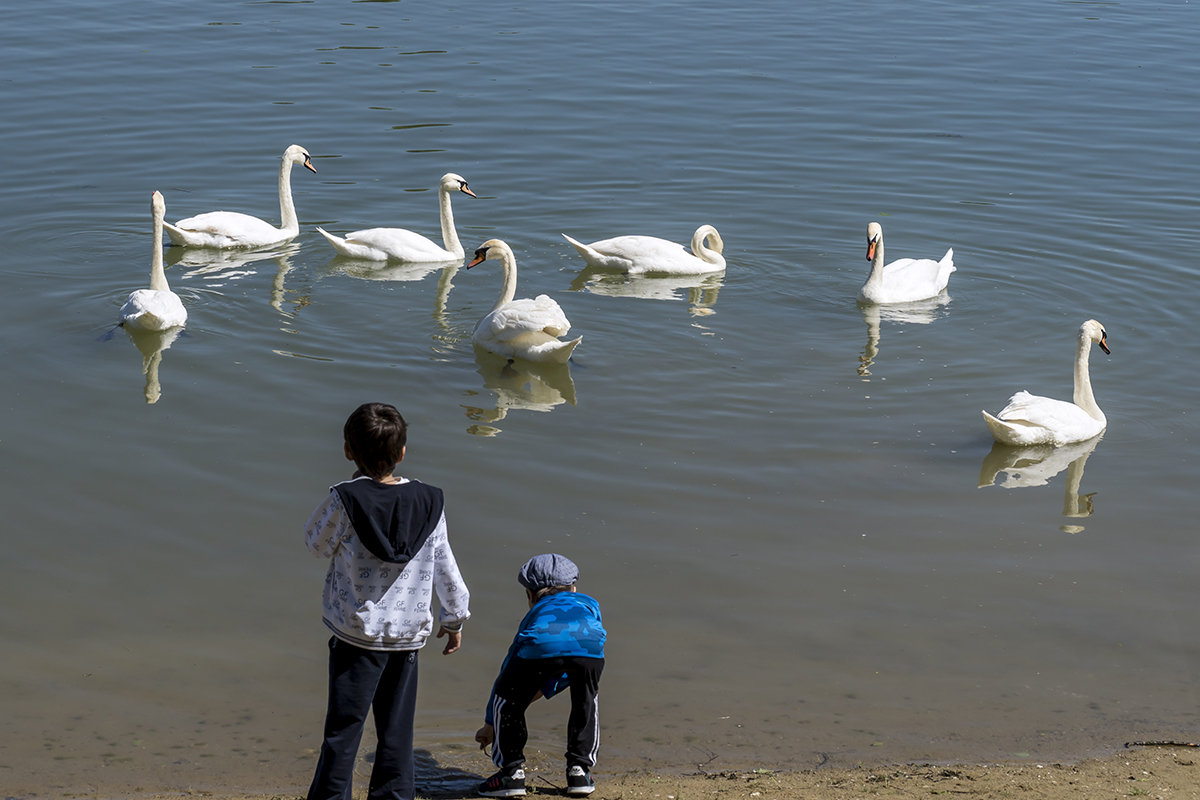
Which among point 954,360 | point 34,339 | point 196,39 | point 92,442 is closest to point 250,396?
point 92,442

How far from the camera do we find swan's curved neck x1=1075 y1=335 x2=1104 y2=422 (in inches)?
417

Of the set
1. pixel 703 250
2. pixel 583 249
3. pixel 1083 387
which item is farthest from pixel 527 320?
pixel 1083 387

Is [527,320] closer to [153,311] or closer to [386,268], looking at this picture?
[153,311]

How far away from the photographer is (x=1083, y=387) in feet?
35.1

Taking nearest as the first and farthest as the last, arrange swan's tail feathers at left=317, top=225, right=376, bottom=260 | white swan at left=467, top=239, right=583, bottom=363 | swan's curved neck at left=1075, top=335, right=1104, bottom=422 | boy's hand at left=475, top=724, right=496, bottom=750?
1. boy's hand at left=475, top=724, right=496, bottom=750
2. swan's curved neck at left=1075, top=335, right=1104, bottom=422
3. white swan at left=467, top=239, right=583, bottom=363
4. swan's tail feathers at left=317, top=225, right=376, bottom=260

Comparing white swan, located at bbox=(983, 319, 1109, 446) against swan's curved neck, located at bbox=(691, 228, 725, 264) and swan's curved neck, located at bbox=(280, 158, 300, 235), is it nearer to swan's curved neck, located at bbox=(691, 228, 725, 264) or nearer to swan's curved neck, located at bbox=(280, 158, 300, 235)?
swan's curved neck, located at bbox=(691, 228, 725, 264)

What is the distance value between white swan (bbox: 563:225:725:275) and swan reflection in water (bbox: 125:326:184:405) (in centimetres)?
416

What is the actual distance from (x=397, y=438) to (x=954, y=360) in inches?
313

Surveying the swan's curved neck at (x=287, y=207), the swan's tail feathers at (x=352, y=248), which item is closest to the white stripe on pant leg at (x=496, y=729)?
the swan's tail feathers at (x=352, y=248)

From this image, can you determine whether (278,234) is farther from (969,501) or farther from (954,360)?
(969,501)

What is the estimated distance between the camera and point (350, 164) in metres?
18.0

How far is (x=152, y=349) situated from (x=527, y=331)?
10.4ft

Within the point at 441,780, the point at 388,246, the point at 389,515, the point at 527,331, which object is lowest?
the point at 441,780

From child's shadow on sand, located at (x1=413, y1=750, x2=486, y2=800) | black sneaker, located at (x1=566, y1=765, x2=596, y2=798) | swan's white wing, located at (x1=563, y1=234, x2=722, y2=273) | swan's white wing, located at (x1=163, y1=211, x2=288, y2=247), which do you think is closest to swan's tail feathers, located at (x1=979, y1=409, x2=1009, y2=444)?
swan's white wing, located at (x1=563, y1=234, x2=722, y2=273)
